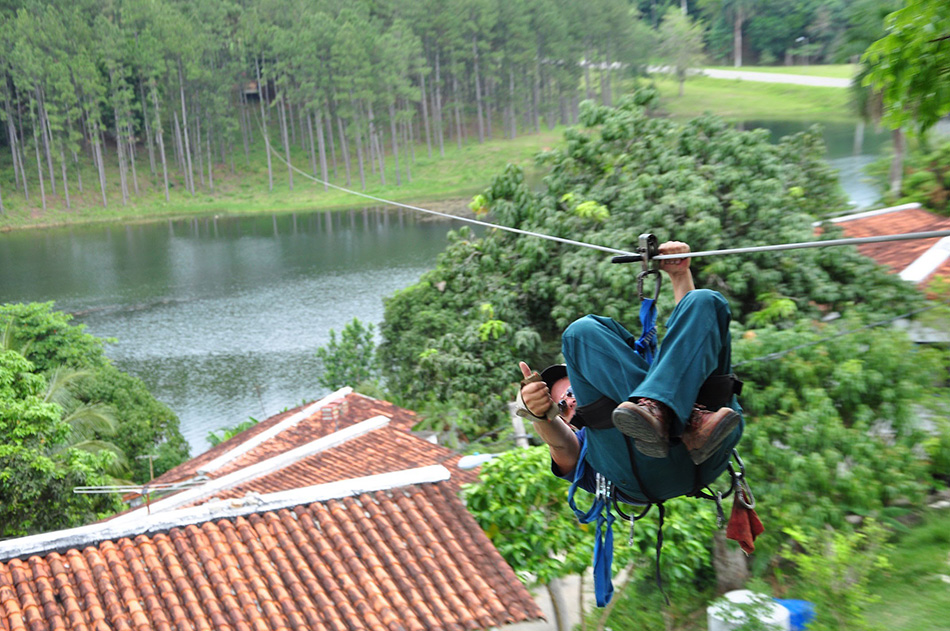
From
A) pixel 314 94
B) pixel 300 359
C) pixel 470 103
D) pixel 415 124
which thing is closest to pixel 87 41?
pixel 314 94

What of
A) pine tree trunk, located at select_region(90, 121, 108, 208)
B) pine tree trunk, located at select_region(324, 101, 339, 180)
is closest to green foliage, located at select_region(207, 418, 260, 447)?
pine tree trunk, located at select_region(324, 101, 339, 180)

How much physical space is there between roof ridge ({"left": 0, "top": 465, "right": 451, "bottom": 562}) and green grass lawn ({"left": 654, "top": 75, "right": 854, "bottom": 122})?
44.6m

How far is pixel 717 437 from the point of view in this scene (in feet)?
8.61

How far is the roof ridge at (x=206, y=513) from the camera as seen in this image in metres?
6.57

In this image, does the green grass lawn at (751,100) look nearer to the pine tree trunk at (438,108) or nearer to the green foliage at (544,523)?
the pine tree trunk at (438,108)

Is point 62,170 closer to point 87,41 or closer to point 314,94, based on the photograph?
point 87,41

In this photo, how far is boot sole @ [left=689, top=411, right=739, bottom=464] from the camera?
2600 mm

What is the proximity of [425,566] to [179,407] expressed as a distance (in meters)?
17.5

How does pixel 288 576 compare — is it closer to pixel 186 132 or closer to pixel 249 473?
pixel 249 473

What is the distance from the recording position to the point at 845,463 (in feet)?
24.4

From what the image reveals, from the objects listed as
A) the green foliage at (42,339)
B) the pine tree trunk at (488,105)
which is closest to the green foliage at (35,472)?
the green foliage at (42,339)

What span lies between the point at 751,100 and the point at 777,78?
610 centimetres

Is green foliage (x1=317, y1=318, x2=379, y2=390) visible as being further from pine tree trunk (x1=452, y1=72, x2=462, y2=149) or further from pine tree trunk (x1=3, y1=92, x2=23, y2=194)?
pine tree trunk (x1=3, y1=92, x2=23, y2=194)

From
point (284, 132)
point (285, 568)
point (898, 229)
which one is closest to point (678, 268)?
point (285, 568)
